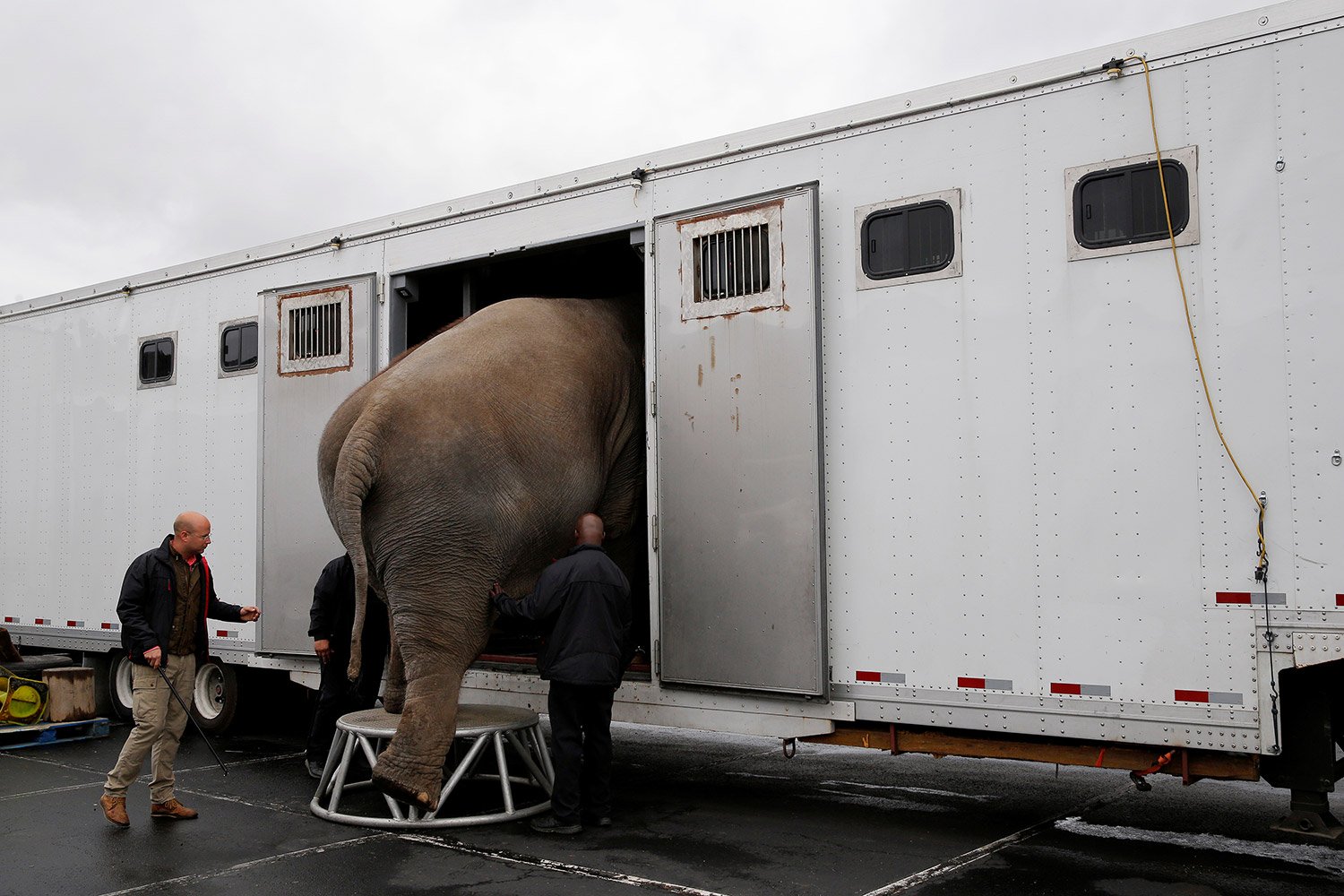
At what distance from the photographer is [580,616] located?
6.32 m

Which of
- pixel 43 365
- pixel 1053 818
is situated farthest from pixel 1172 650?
pixel 43 365

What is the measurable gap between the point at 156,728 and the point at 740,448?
3844mm

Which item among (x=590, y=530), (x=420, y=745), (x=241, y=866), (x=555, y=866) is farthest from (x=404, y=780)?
(x=590, y=530)

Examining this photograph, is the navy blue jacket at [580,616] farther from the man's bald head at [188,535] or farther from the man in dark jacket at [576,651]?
the man's bald head at [188,535]

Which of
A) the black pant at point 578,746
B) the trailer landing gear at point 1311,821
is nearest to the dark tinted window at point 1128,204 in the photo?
the trailer landing gear at point 1311,821

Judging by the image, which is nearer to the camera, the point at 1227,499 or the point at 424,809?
the point at 1227,499

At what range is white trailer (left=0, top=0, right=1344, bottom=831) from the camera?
5121 mm

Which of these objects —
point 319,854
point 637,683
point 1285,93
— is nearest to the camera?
point 1285,93

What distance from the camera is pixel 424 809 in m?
6.41

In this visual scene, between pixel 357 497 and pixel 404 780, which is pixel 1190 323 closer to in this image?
pixel 357 497

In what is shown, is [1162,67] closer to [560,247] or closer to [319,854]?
[560,247]

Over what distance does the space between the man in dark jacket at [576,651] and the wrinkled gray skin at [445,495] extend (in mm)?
323

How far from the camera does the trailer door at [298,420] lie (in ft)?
27.5

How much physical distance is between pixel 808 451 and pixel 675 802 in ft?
8.64
